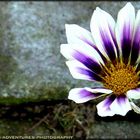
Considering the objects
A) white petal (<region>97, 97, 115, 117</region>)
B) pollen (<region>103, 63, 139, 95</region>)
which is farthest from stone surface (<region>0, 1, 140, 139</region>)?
white petal (<region>97, 97, 115, 117</region>)

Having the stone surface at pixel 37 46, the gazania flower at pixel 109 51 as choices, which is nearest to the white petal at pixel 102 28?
the gazania flower at pixel 109 51

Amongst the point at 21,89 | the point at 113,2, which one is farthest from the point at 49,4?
the point at 21,89

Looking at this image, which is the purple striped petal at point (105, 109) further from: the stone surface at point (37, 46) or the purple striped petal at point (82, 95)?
the stone surface at point (37, 46)

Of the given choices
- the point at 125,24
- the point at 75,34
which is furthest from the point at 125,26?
the point at 75,34

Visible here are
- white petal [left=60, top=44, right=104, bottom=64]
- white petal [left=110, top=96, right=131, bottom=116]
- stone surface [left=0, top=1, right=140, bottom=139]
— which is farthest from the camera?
stone surface [left=0, top=1, right=140, bottom=139]

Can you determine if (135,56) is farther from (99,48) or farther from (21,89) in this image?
(21,89)

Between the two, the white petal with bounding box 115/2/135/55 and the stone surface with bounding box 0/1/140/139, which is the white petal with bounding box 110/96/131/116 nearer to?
the white petal with bounding box 115/2/135/55
